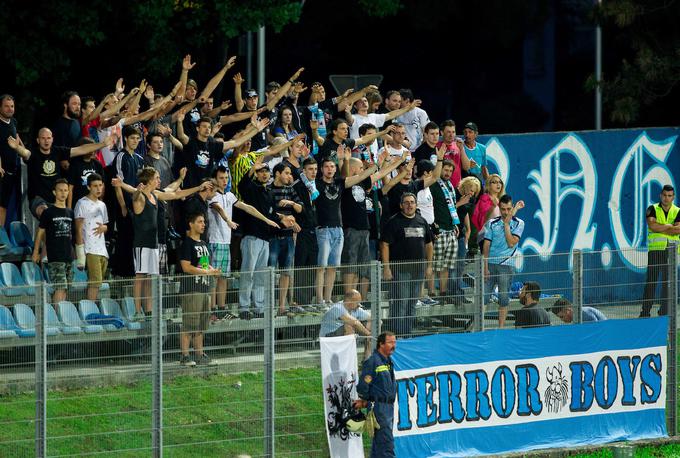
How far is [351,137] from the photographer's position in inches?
811

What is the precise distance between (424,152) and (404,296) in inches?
189

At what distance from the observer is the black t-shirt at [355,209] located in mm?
18734

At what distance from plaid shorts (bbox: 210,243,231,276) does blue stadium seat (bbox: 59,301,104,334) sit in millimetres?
3718

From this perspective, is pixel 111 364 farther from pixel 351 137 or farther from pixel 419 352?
pixel 351 137

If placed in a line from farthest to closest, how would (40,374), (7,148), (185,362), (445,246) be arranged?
(445,246)
(7,148)
(185,362)
(40,374)

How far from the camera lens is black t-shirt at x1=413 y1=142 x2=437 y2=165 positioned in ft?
67.5

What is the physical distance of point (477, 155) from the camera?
69.7 ft

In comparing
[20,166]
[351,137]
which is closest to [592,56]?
[351,137]

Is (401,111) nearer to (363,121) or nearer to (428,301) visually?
(363,121)

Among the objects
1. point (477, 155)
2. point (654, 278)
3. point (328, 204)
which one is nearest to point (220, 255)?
point (328, 204)

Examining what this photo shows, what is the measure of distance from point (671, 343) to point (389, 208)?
3.96m

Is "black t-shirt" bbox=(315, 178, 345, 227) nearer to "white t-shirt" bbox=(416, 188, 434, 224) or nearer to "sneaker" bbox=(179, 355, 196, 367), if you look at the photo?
"white t-shirt" bbox=(416, 188, 434, 224)

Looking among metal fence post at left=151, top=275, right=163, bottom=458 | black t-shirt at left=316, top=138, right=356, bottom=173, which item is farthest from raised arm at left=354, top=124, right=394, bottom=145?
metal fence post at left=151, top=275, right=163, bottom=458

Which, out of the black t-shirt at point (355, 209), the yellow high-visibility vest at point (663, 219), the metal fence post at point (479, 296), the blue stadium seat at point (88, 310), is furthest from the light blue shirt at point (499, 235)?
the blue stadium seat at point (88, 310)
